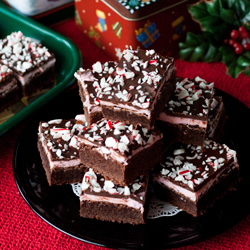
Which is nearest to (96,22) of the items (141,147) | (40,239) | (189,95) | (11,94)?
(11,94)

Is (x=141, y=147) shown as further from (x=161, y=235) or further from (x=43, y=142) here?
(x=43, y=142)

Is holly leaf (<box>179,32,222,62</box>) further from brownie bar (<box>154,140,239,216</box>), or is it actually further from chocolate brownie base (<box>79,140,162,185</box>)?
chocolate brownie base (<box>79,140,162,185</box>)

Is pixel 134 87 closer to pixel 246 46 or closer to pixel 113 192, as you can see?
pixel 113 192

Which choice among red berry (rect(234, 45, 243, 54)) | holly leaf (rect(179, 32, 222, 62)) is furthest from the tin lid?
red berry (rect(234, 45, 243, 54))

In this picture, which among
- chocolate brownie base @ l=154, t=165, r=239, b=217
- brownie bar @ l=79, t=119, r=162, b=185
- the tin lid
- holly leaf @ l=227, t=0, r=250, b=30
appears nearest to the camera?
brownie bar @ l=79, t=119, r=162, b=185

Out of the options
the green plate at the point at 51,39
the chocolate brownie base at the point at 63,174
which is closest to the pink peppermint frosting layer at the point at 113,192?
the chocolate brownie base at the point at 63,174

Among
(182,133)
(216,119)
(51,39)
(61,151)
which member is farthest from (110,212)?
(51,39)

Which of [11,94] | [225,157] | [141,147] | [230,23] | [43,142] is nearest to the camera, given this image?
[141,147]
